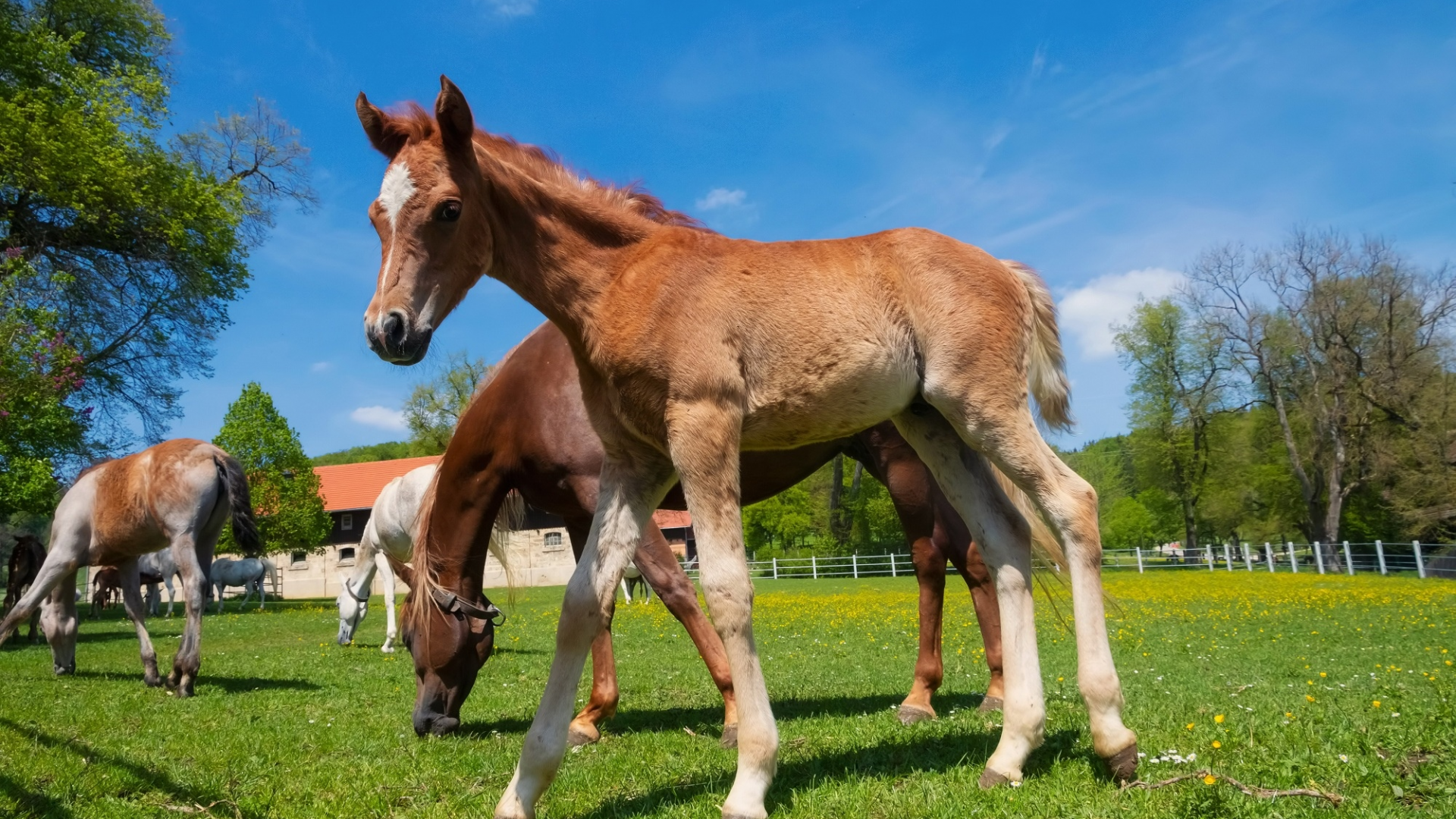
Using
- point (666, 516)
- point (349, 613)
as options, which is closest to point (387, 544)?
point (349, 613)

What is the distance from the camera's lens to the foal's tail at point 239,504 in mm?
8344

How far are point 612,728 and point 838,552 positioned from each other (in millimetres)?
46769

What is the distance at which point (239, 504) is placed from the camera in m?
8.45

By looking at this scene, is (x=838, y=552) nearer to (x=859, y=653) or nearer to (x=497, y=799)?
(x=859, y=653)

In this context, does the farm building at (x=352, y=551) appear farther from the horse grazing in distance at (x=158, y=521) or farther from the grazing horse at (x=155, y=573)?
the horse grazing in distance at (x=158, y=521)

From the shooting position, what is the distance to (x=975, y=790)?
3367 mm

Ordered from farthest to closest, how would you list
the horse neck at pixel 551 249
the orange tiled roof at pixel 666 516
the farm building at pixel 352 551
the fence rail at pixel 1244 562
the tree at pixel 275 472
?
the farm building at pixel 352 551 < the tree at pixel 275 472 < the fence rail at pixel 1244 562 < the orange tiled roof at pixel 666 516 < the horse neck at pixel 551 249

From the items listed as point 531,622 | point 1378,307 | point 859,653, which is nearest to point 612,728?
point 859,653

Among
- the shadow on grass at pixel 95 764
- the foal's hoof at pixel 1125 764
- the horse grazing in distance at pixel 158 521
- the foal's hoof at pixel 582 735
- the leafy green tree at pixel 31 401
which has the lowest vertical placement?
the foal's hoof at pixel 582 735

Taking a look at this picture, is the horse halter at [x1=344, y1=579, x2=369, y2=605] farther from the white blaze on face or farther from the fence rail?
the fence rail

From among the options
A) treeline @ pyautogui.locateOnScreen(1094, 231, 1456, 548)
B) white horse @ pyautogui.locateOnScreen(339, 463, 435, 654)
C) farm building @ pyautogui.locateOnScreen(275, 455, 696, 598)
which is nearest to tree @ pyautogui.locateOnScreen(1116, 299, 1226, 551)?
treeline @ pyautogui.locateOnScreen(1094, 231, 1456, 548)

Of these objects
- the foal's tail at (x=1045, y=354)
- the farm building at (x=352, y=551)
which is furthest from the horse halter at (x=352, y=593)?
the farm building at (x=352, y=551)

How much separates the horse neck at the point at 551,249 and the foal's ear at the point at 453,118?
172 mm

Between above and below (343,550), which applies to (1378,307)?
above
